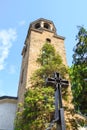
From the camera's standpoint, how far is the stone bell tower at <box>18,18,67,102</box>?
15993 mm

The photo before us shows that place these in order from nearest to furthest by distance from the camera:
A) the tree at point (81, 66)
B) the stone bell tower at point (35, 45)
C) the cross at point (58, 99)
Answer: the cross at point (58, 99) → the tree at point (81, 66) → the stone bell tower at point (35, 45)

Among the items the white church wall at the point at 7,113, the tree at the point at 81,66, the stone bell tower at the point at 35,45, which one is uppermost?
the stone bell tower at the point at 35,45

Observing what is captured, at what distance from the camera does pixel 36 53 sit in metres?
17.4

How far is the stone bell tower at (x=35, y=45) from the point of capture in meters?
16.0

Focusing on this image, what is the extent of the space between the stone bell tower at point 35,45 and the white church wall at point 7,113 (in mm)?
1040

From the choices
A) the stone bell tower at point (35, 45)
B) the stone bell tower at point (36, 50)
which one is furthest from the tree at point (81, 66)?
the stone bell tower at point (35, 45)

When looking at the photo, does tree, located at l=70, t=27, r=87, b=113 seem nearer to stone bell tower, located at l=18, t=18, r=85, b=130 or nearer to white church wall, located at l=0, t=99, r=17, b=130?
stone bell tower, located at l=18, t=18, r=85, b=130

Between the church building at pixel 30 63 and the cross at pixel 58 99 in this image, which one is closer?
the cross at pixel 58 99

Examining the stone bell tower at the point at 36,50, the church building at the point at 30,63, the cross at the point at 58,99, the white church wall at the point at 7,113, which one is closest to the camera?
the cross at the point at 58,99

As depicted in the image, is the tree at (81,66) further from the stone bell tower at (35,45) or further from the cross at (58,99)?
the cross at (58,99)

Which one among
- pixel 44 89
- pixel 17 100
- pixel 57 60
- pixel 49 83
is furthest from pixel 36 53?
pixel 49 83


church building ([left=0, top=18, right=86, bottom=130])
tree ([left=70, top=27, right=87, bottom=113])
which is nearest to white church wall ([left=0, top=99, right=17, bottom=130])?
church building ([left=0, top=18, right=86, bottom=130])

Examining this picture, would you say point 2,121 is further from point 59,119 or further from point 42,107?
point 59,119

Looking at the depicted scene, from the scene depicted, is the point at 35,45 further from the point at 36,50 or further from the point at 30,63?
the point at 30,63
